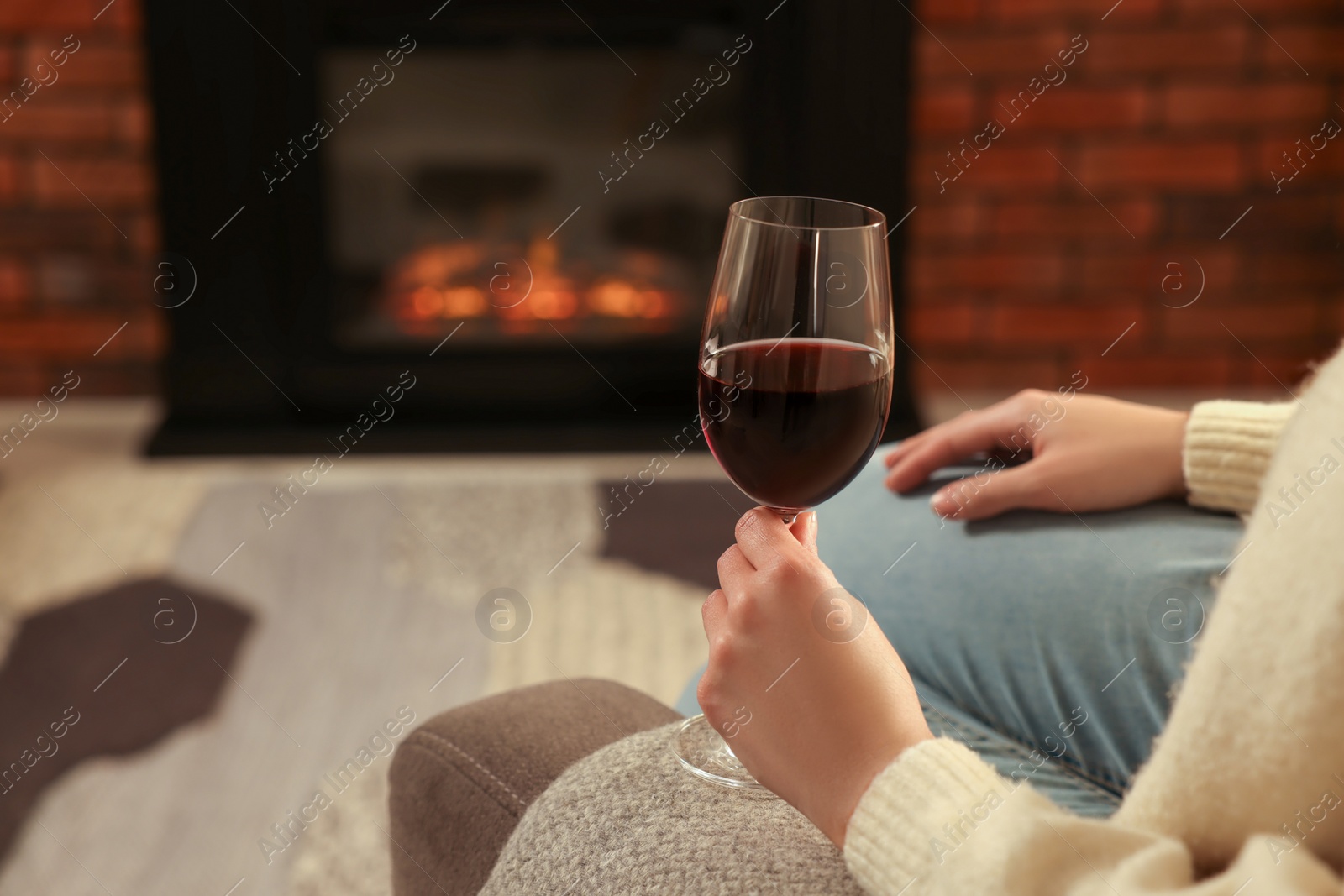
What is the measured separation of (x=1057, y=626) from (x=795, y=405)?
0.27 metres

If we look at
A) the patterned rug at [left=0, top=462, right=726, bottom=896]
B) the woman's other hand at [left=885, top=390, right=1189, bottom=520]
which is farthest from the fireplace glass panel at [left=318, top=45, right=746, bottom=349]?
the woman's other hand at [left=885, top=390, right=1189, bottom=520]

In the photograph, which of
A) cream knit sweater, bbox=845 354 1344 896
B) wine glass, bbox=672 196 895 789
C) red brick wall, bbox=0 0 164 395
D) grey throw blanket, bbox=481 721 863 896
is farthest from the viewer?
red brick wall, bbox=0 0 164 395

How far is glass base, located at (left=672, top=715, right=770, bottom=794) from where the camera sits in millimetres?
610

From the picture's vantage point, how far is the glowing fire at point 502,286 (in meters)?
2.40

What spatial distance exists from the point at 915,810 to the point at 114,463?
7.08ft

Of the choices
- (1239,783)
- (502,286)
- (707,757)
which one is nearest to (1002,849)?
(1239,783)

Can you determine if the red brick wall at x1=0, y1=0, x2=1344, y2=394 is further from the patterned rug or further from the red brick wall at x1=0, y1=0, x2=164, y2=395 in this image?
the patterned rug

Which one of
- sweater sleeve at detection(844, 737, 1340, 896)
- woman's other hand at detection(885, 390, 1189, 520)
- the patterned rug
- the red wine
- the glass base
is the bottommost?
the patterned rug

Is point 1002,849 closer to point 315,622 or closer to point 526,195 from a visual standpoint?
point 315,622

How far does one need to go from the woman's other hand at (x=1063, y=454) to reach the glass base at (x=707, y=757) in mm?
267

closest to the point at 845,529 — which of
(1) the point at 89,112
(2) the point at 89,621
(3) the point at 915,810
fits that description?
(3) the point at 915,810

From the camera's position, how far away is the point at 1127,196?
2494 mm

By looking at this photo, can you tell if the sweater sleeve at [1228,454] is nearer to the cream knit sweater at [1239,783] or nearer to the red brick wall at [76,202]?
the cream knit sweater at [1239,783]

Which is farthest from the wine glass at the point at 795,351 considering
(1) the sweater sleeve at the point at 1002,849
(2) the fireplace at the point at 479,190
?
(2) the fireplace at the point at 479,190
